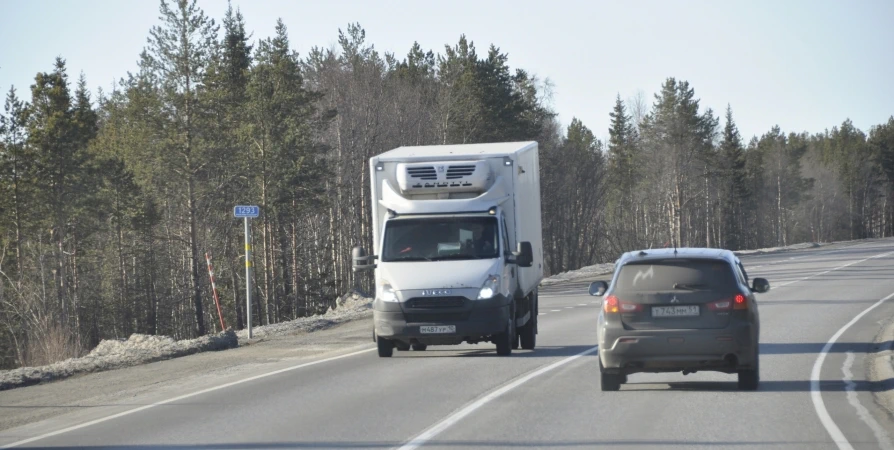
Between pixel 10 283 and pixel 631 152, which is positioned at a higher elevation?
pixel 631 152

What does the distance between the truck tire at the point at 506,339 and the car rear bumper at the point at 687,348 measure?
473cm

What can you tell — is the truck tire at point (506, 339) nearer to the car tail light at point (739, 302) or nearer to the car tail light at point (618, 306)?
the car tail light at point (618, 306)

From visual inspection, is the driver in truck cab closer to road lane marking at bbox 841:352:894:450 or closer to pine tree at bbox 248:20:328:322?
road lane marking at bbox 841:352:894:450

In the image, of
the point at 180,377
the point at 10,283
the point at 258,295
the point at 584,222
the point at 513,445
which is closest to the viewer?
the point at 513,445

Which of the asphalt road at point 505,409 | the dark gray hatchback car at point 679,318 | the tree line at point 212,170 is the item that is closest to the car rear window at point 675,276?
the dark gray hatchback car at point 679,318

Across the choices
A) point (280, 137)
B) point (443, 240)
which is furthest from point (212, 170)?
point (443, 240)

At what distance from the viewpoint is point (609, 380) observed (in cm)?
1327

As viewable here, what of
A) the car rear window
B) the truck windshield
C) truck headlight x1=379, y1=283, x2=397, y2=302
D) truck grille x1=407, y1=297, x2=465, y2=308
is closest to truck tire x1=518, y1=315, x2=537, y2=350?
the truck windshield

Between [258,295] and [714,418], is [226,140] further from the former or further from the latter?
[714,418]

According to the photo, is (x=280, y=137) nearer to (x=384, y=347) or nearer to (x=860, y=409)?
(x=384, y=347)

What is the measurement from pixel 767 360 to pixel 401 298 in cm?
575

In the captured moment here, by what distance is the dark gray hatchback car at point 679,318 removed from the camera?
12.7 m

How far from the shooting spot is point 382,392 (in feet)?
45.3

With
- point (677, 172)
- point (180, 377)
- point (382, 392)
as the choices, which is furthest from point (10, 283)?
point (677, 172)
